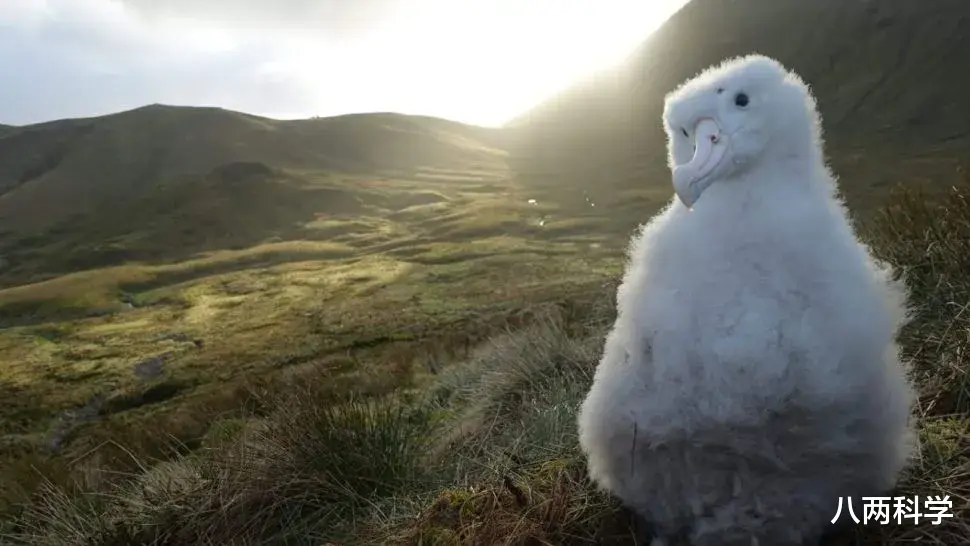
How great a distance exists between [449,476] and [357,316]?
19.5m

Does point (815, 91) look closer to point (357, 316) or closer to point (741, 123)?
point (357, 316)

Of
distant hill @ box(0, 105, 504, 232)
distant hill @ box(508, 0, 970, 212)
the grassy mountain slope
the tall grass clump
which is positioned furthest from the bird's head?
distant hill @ box(0, 105, 504, 232)

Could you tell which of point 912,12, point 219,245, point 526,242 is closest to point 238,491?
point 526,242

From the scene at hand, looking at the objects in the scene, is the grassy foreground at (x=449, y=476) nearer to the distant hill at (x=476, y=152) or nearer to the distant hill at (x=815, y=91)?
the distant hill at (x=476, y=152)

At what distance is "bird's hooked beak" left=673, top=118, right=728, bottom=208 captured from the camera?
84.2 inches

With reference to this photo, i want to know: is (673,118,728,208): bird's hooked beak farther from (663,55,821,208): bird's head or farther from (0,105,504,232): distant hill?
(0,105,504,232): distant hill

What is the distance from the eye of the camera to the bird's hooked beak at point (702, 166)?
2.14m

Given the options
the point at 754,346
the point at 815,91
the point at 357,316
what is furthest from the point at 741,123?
the point at 815,91

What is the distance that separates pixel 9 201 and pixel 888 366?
10552cm

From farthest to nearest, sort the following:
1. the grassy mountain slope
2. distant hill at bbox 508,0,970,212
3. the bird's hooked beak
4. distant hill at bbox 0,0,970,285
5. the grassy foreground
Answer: distant hill at bbox 508,0,970,212 < the grassy mountain slope < distant hill at bbox 0,0,970,285 < the grassy foreground < the bird's hooked beak

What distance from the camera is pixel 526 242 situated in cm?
4141

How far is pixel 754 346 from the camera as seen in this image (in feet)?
6.48

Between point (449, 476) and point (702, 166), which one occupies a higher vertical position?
point (702, 166)

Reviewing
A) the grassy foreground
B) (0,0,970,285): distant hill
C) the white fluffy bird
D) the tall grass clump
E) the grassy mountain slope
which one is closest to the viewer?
the white fluffy bird
